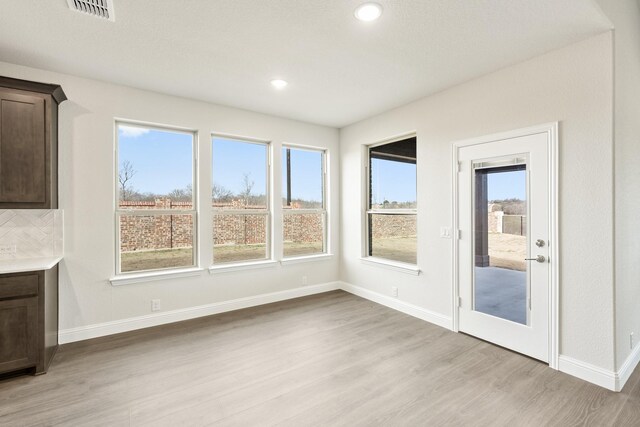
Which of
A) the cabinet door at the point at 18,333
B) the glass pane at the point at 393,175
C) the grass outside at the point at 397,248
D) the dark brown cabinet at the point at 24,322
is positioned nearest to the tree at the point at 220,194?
the dark brown cabinet at the point at 24,322

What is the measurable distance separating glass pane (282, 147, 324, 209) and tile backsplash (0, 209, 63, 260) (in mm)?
2717

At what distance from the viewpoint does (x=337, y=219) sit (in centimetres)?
528

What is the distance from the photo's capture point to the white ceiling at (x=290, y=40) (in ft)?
7.04

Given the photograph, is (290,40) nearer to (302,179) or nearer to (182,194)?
(182,194)

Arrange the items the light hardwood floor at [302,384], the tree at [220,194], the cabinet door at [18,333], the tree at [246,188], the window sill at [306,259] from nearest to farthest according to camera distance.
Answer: the light hardwood floor at [302,384], the cabinet door at [18,333], the tree at [220,194], the tree at [246,188], the window sill at [306,259]

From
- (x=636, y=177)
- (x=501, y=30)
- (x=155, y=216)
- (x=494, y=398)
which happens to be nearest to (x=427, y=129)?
(x=501, y=30)

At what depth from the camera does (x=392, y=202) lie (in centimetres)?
454

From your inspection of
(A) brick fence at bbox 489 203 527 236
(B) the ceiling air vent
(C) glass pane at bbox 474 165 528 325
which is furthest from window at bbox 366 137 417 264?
(B) the ceiling air vent

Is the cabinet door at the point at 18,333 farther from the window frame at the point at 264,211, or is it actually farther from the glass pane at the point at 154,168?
the window frame at the point at 264,211

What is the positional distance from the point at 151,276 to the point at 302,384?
2282 mm

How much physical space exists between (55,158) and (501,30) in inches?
165

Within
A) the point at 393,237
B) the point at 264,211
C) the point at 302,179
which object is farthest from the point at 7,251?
the point at 393,237

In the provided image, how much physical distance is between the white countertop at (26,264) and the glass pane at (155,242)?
2.22 ft

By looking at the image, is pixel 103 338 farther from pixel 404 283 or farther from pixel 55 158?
pixel 404 283
